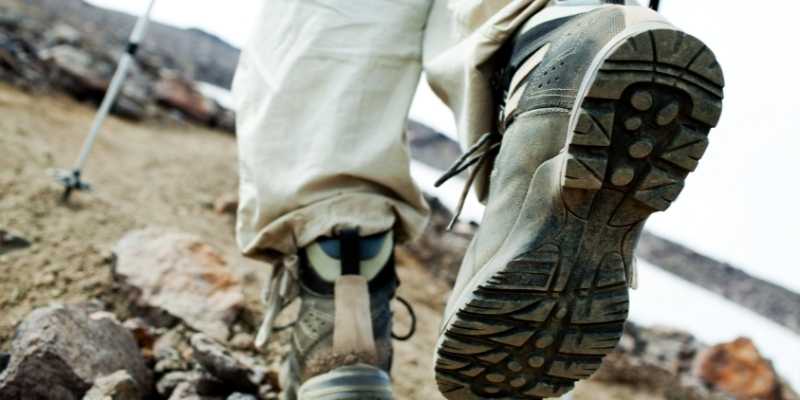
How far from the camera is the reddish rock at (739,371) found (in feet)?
8.27

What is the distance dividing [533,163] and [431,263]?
233cm

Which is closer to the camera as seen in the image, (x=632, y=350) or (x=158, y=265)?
(x=158, y=265)

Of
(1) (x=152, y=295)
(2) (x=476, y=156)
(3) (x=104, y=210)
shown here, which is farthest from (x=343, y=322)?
(3) (x=104, y=210)

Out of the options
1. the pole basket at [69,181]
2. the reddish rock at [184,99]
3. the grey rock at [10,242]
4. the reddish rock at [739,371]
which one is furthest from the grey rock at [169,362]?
the reddish rock at [184,99]

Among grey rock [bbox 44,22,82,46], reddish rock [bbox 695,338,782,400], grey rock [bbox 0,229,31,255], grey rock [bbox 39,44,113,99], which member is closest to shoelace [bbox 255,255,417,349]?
grey rock [bbox 0,229,31,255]

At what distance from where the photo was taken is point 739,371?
8.50 ft

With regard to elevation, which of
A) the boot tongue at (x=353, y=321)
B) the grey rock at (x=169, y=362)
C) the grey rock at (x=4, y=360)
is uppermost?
the boot tongue at (x=353, y=321)

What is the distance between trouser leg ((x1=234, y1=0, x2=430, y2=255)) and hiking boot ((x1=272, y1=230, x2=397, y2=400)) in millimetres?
36

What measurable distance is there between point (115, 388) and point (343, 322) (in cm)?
32

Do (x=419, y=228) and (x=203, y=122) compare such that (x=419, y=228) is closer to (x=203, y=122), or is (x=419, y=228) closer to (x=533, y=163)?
(x=533, y=163)

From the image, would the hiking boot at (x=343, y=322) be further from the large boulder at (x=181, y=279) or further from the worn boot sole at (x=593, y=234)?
the large boulder at (x=181, y=279)

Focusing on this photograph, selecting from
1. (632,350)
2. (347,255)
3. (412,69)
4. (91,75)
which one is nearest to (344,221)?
(347,255)

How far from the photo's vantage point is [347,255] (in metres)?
0.95

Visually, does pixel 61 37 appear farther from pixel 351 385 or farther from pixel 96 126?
pixel 351 385
